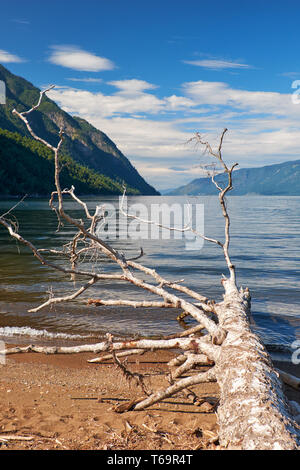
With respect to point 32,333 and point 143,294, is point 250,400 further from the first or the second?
point 143,294

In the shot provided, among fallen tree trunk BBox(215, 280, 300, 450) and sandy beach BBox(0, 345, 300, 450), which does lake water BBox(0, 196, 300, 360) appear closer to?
sandy beach BBox(0, 345, 300, 450)

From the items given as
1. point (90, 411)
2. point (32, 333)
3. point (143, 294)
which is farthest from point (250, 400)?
point (143, 294)

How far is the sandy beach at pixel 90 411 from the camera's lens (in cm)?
386

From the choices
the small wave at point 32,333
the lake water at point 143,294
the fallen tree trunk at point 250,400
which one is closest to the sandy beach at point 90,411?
the fallen tree trunk at point 250,400

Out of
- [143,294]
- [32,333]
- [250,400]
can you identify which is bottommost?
[32,333]

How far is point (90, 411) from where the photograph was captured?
4.66m

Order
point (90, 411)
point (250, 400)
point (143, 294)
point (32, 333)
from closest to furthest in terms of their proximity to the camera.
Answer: point (250, 400) < point (90, 411) < point (32, 333) < point (143, 294)

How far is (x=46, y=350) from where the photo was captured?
5.89m

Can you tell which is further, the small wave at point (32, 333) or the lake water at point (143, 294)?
the lake water at point (143, 294)

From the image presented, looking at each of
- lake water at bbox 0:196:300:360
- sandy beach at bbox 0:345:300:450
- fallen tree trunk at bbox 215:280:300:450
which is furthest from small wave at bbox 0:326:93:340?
fallen tree trunk at bbox 215:280:300:450

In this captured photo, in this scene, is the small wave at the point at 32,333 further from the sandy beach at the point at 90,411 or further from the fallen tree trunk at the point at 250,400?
the fallen tree trunk at the point at 250,400

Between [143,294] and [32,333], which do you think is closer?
[32,333]
